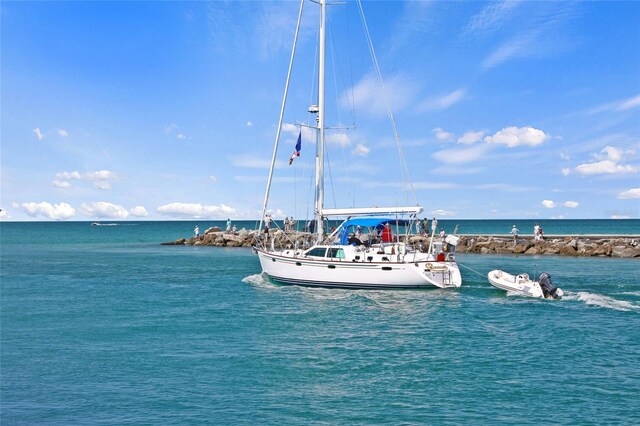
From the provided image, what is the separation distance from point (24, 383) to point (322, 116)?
24.8 metres

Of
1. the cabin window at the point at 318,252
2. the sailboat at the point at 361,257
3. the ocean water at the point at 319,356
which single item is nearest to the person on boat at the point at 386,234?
the sailboat at the point at 361,257

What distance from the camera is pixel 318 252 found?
32188 millimetres

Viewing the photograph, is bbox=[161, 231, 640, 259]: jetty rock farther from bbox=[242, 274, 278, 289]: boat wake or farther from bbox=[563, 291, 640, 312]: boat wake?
bbox=[563, 291, 640, 312]: boat wake

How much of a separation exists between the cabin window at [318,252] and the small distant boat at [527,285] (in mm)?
9645

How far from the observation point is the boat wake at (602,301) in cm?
2552

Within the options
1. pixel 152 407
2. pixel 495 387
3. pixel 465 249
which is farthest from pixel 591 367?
pixel 465 249

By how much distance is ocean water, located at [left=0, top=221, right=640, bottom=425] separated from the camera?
517 inches

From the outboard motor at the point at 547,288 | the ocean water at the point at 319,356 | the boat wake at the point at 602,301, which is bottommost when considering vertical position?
the ocean water at the point at 319,356

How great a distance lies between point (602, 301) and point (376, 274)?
1145cm

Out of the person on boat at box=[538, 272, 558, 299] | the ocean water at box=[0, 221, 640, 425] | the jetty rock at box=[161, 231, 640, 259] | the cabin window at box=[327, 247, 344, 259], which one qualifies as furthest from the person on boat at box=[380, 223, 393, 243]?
the jetty rock at box=[161, 231, 640, 259]

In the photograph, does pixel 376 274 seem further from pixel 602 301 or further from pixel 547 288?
pixel 602 301

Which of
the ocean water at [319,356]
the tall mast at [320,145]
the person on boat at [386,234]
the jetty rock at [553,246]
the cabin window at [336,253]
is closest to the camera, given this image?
the ocean water at [319,356]

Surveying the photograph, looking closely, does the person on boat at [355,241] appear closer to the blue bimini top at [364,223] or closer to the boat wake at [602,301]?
the blue bimini top at [364,223]

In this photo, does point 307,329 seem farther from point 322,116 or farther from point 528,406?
point 322,116
